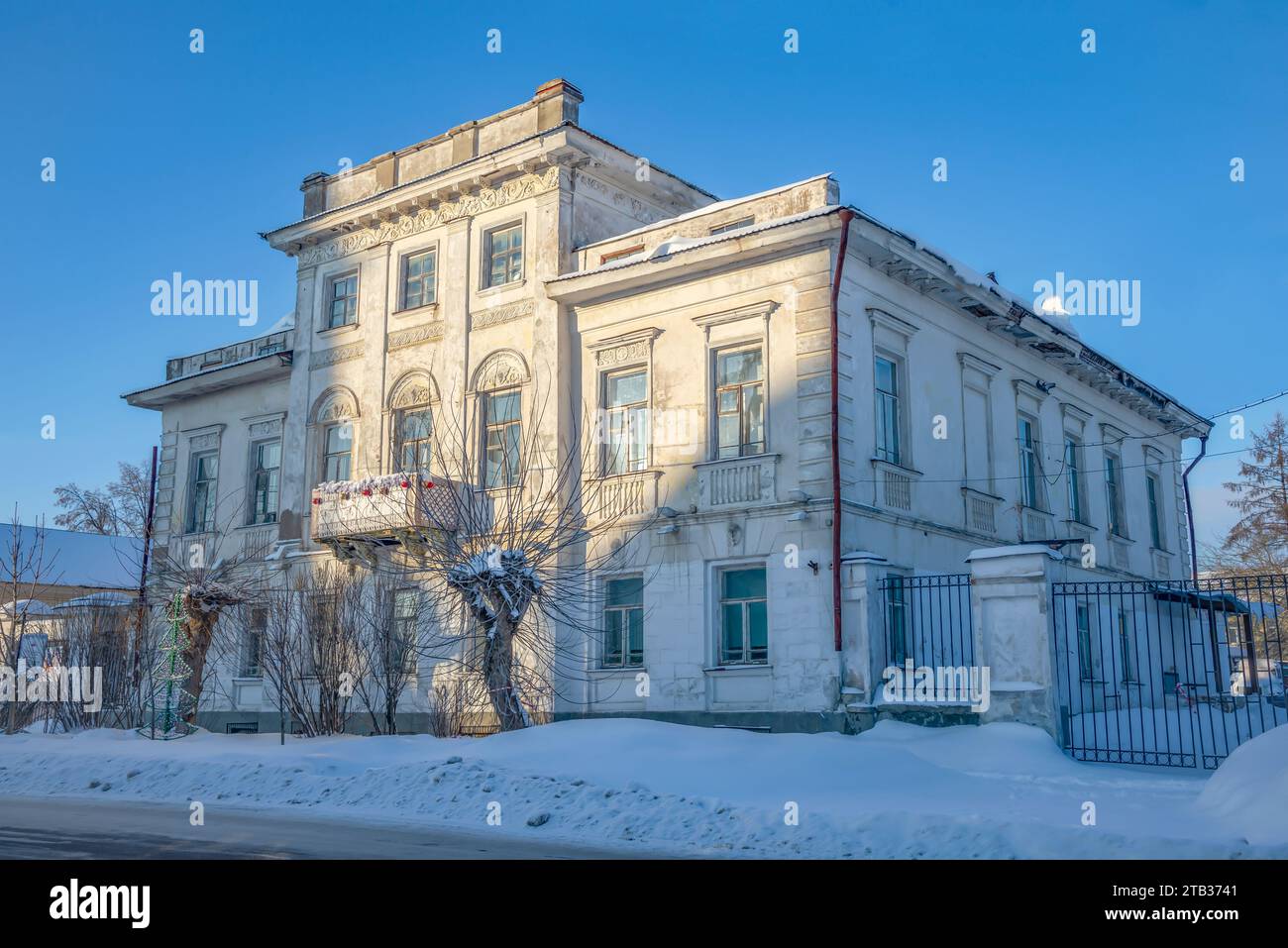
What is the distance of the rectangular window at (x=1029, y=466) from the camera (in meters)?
25.2

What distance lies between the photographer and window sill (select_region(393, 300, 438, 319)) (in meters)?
25.3

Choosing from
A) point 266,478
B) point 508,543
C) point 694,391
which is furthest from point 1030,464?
point 266,478

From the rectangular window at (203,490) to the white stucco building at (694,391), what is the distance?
72 mm

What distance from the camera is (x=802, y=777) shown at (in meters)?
12.7

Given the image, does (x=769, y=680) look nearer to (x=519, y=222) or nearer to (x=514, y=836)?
(x=514, y=836)

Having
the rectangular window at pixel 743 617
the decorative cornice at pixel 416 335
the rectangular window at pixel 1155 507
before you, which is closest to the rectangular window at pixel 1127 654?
the rectangular window at pixel 1155 507

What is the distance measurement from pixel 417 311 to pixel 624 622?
882cm

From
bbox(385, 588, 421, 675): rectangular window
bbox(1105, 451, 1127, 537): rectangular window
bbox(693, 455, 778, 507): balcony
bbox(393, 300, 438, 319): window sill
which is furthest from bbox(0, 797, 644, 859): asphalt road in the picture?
bbox(1105, 451, 1127, 537): rectangular window

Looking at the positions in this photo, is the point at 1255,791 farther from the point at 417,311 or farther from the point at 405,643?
the point at 417,311

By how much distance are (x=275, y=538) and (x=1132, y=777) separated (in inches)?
785

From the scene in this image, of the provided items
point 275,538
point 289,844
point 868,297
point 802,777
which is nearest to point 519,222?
point 868,297

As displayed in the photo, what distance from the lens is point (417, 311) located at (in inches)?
1005

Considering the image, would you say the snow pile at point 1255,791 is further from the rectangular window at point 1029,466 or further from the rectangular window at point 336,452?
the rectangular window at point 336,452

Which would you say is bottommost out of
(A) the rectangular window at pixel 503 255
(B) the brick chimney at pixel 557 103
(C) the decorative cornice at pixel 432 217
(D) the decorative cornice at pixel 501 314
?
(D) the decorative cornice at pixel 501 314
